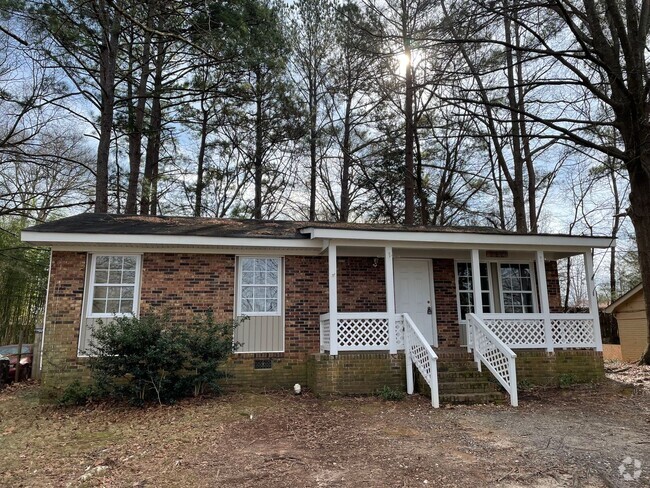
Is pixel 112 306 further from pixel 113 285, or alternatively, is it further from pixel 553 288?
pixel 553 288

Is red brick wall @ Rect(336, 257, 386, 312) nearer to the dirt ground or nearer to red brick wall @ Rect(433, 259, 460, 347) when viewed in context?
red brick wall @ Rect(433, 259, 460, 347)

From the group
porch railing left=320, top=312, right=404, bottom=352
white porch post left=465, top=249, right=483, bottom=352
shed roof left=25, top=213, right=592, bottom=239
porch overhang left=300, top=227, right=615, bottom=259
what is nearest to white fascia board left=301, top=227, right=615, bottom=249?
porch overhang left=300, top=227, right=615, bottom=259

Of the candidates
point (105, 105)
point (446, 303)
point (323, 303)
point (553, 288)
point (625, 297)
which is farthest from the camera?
point (625, 297)

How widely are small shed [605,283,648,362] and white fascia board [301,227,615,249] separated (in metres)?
9.32

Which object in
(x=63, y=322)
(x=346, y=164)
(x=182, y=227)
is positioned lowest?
(x=63, y=322)

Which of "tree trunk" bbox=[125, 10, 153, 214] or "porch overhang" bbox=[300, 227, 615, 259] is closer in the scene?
"porch overhang" bbox=[300, 227, 615, 259]

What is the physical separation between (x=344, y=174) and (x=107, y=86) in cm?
1049

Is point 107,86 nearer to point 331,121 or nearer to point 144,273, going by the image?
point 144,273

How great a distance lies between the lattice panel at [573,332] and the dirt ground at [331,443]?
131cm

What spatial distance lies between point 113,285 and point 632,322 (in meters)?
18.5

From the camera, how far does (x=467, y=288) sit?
10.5 m

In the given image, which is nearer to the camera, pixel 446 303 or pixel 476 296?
pixel 476 296

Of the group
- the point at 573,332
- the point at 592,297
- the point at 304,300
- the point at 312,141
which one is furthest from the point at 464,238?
the point at 312,141

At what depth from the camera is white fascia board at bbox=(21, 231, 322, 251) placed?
8188 mm
